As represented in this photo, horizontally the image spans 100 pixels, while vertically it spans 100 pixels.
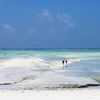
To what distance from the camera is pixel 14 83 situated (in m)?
21.4

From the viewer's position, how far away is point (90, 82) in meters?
21.1
